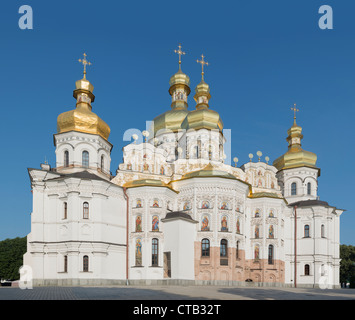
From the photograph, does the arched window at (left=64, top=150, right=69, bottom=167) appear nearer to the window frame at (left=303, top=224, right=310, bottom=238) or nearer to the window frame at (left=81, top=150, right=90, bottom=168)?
the window frame at (left=81, top=150, right=90, bottom=168)

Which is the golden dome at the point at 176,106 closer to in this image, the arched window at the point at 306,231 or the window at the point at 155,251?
the window at the point at 155,251

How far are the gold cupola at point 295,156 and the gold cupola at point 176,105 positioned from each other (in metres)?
14.2

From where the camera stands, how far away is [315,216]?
4331 cm

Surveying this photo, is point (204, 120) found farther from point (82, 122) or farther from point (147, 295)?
point (147, 295)

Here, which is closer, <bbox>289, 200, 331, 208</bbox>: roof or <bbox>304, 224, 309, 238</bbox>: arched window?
<bbox>289, 200, 331, 208</bbox>: roof

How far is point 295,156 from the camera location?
4881 centimetres

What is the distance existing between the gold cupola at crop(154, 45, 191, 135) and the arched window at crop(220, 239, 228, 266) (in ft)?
66.3

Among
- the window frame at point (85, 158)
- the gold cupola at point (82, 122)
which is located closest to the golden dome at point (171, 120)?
the gold cupola at point (82, 122)

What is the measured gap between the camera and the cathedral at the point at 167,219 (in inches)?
1298

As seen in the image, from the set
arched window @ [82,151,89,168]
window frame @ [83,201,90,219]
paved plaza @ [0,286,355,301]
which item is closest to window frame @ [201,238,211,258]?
window frame @ [83,201,90,219]

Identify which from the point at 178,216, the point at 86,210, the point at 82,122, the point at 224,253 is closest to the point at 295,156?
the point at 224,253

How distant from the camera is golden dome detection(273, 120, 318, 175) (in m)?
48.3
